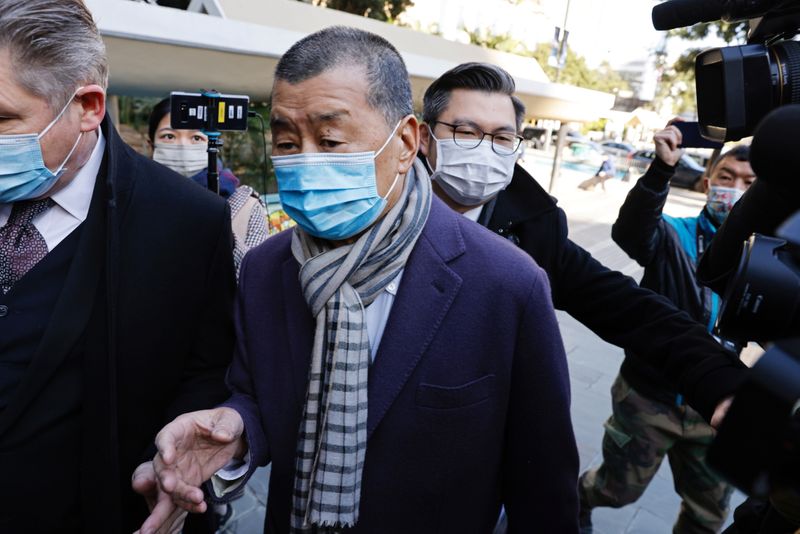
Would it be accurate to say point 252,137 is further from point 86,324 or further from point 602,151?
point 602,151

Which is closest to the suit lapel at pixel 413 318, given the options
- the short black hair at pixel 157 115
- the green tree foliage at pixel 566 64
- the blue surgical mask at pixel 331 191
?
the blue surgical mask at pixel 331 191

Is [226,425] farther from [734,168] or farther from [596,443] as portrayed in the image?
[596,443]

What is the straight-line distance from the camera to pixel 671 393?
246 centimetres

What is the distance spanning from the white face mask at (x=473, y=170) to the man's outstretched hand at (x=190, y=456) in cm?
117

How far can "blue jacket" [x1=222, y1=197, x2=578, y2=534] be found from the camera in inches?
52.2

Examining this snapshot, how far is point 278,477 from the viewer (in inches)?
56.2

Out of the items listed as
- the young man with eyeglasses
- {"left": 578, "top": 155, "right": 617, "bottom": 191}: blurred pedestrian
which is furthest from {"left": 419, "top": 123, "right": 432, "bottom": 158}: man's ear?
{"left": 578, "top": 155, "right": 617, "bottom": 191}: blurred pedestrian

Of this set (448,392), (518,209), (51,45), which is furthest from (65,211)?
(518,209)

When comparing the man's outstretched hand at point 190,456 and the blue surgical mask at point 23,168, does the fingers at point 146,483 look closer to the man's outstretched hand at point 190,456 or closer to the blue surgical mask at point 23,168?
the man's outstretched hand at point 190,456

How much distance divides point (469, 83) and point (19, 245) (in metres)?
1.48

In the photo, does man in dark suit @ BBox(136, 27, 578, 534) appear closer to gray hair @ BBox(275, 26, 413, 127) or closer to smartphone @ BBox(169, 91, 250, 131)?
gray hair @ BBox(275, 26, 413, 127)

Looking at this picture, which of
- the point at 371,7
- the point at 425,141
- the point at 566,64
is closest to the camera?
the point at 425,141

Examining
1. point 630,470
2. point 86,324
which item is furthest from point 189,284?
point 630,470

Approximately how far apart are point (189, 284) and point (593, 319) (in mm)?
1233
